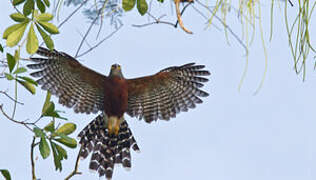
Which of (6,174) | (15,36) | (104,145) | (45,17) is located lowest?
(6,174)

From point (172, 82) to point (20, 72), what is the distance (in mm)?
2603

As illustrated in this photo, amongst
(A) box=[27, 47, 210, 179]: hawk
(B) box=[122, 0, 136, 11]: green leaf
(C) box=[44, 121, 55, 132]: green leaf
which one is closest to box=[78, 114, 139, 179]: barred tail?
(A) box=[27, 47, 210, 179]: hawk

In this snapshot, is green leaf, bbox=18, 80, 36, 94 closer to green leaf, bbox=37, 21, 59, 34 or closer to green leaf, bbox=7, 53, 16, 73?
green leaf, bbox=7, 53, 16, 73

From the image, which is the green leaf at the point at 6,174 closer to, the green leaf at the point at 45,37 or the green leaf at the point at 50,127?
the green leaf at the point at 50,127

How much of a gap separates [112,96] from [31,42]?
220 centimetres

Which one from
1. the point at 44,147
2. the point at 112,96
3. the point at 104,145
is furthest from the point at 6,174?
the point at 104,145

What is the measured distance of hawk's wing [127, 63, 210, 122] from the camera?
15.7 ft

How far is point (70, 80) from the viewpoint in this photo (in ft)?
15.6

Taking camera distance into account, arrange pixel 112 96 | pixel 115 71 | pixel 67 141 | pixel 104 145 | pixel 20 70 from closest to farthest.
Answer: pixel 20 70
pixel 67 141
pixel 112 96
pixel 104 145
pixel 115 71

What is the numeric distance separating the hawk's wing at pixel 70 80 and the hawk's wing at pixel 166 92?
319 mm

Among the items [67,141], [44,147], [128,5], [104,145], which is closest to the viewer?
[128,5]

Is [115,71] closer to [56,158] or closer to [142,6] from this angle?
[56,158]

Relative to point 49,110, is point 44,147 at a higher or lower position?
lower

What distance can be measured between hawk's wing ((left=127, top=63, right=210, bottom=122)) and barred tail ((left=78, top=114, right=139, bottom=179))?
294 millimetres
